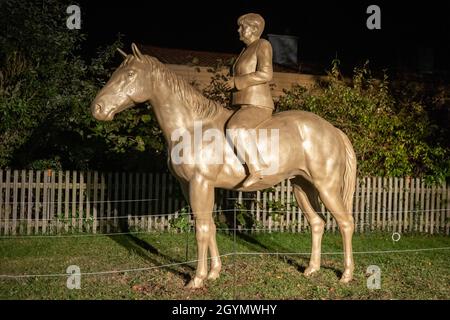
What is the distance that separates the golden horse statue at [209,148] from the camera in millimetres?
4977

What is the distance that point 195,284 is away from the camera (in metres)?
5.20

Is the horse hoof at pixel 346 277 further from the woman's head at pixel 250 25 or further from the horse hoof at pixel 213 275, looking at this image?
the woman's head at pixel 250 25

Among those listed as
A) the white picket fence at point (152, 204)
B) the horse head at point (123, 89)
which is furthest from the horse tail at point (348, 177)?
the white picket fence at point (152, 204)

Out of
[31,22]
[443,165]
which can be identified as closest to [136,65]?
[31,22]

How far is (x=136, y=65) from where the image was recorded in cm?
497

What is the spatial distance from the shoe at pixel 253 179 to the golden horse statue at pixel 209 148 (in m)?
0.07

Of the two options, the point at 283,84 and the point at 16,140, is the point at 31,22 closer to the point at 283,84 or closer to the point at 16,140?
the point at 16,140

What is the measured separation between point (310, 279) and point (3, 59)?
28.2ft

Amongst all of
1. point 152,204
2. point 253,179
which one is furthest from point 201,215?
point 152,204

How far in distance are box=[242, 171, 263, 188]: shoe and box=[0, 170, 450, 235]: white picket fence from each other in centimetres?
328

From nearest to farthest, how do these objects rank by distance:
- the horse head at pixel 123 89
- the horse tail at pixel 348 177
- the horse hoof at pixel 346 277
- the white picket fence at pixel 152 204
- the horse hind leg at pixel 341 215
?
the horse head at pixel 123 89 → the horse hind leg at pixel 341 215 → the horse hoof at pixel 346 277 → the horse tail at pixel 348 177 → the white picket fence at pixel 152 204

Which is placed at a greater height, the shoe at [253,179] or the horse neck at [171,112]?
the horse neck at [171,112]

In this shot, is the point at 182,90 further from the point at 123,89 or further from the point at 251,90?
the point at 251,90

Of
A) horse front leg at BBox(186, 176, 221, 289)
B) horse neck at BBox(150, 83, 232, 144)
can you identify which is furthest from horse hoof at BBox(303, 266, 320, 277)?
horse neck at BBox(150, 83, 232, 144)
